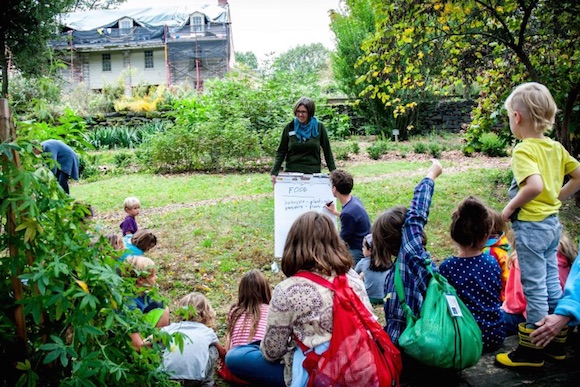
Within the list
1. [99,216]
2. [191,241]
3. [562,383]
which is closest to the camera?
[562,383]

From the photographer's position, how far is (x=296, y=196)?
5.35 m

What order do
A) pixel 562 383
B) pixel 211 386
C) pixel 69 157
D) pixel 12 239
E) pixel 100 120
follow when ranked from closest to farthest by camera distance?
pixel 12 239
pixel 562 383
pixel 211 386
pixel 69 157
pixel 100 120

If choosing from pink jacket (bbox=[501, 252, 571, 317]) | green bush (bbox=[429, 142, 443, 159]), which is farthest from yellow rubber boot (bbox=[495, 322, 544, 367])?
green bush (bbox=[429, 142, 443, 159])

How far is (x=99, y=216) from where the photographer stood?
8.76 meters

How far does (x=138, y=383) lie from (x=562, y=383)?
→ 2037 millimetres

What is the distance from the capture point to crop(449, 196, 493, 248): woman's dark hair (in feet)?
8.91

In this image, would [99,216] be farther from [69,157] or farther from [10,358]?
[10,358]

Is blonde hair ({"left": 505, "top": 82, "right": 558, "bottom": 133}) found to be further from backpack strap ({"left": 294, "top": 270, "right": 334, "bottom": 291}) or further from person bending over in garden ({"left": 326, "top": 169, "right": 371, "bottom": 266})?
person bending over in garden ({"left": 326, "top": 169, "right": 371, "bottom": 266})

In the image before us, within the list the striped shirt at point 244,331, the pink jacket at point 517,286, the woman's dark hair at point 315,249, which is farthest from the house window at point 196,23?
the woman's dark hair at point 315,249

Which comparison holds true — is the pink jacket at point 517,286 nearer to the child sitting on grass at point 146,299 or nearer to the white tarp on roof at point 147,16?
the child sitting on grass at point 146,299

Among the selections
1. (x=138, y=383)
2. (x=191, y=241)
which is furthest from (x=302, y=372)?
(x=191, y=241)

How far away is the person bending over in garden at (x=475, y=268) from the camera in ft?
8.95

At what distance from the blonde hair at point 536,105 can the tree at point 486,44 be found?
363cm

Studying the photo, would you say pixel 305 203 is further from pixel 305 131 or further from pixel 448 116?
pixel 448 116
